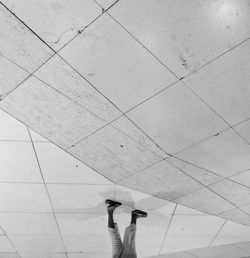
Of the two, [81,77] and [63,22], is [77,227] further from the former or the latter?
[63,22]

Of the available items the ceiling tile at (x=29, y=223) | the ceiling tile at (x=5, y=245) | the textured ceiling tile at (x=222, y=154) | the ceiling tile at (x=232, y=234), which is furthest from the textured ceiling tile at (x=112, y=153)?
the ceiling tile at (x=5, y=245)

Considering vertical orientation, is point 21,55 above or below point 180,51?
above

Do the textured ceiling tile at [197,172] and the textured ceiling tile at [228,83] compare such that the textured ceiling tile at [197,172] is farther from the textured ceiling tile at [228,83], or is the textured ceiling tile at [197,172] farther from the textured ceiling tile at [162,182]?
the textured ceiling tile at [228,83]

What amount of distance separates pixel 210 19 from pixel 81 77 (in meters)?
1.01

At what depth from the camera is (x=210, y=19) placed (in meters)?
1.96

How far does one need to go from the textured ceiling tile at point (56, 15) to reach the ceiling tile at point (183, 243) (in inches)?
156

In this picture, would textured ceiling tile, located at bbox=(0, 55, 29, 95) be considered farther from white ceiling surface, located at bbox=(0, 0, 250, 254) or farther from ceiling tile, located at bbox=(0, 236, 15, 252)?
ceiling tile, located at bbox=(0, 236, 15, 252)

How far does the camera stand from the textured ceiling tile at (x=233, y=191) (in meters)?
3.64

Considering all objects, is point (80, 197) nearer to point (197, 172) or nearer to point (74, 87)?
point (197, 172)

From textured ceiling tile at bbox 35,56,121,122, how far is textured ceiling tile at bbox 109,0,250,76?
594 millimetres

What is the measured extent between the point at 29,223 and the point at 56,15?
3.45m

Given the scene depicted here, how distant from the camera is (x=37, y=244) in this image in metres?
5.19

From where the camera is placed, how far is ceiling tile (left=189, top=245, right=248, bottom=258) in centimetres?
542

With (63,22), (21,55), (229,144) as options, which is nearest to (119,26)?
(63,22)
